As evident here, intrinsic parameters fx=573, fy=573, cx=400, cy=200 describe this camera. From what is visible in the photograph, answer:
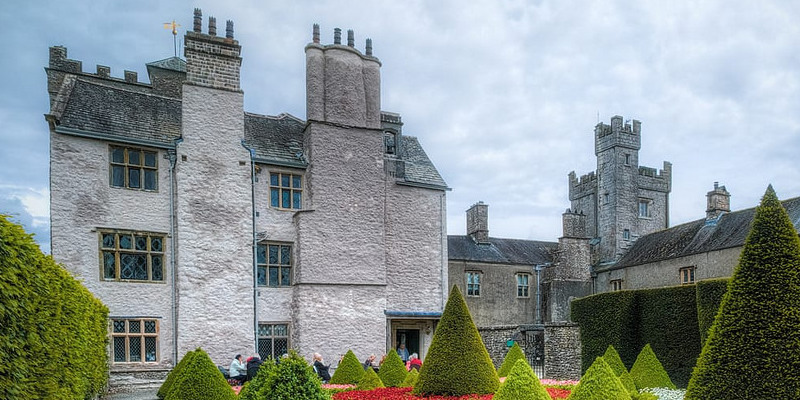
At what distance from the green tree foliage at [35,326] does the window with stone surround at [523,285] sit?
29.6 meters

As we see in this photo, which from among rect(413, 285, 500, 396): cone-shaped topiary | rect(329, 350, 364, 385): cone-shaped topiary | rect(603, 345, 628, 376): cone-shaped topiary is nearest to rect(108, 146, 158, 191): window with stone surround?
rect(329, 350, 364, 385): cone-shaped topiary

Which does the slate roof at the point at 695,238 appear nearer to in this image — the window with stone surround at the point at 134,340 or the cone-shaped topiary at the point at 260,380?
the window with stone surround at the point at 134,340

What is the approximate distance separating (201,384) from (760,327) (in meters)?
8.80

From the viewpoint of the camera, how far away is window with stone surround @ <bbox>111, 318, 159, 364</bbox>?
18.0 m

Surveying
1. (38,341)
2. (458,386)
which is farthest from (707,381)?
(38,341)

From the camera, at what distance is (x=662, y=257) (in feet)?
113

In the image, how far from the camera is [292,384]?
273 inches

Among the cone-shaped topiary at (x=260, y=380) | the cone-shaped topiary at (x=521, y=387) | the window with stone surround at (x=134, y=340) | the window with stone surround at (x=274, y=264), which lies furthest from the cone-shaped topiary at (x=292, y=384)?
the window with stone surround at (x=274, y=264)

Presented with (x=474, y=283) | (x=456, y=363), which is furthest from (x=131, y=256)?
(x=474, y=283)

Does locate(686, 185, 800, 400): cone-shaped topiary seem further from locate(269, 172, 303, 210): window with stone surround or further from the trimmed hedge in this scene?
locate(269, 172, 303, 210): window with stone surround

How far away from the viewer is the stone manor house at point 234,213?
715 inches

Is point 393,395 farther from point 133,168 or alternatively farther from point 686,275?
point 686,275

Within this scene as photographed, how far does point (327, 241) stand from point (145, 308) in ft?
21.0

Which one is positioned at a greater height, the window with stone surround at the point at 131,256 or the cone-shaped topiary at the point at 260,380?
the window with stone surround at the point at 131,256
